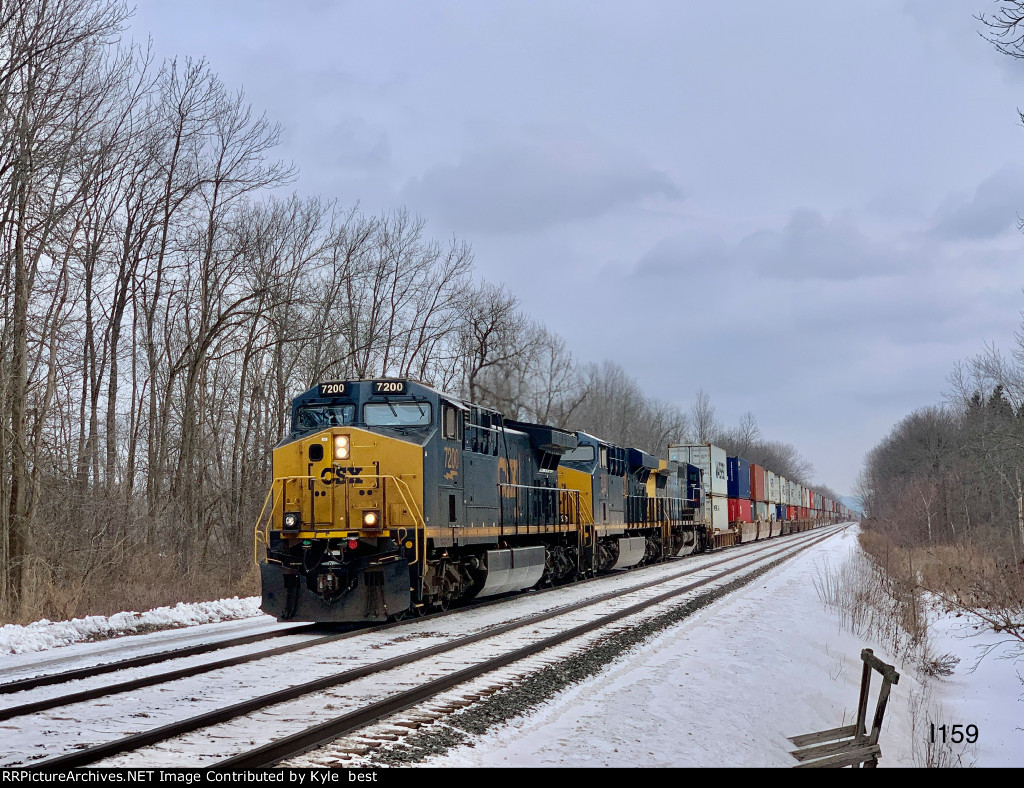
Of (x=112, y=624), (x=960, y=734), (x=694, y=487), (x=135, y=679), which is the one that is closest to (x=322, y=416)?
(x=112, y=624)

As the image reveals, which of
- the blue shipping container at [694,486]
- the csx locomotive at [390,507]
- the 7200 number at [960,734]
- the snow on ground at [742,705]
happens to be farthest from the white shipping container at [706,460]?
the 7200 number at [960,734]

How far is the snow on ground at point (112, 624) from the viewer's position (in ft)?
36.7

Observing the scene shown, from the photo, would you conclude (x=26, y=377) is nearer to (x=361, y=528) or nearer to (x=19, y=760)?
(x=361, y=528)

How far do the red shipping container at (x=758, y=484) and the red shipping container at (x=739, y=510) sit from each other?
1674 millimetres

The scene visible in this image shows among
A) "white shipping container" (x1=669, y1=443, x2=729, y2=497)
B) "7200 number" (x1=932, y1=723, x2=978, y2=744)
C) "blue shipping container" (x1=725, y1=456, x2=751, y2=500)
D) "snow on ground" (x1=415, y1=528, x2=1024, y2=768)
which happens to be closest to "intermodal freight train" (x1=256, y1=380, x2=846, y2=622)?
"snow on ground" (x1=415, y1=528, x2=1024, y2=768)

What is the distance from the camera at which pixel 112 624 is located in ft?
42.2

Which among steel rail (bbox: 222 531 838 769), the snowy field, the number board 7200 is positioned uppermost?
the number board 7200

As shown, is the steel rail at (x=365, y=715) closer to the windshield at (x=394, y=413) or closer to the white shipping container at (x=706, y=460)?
the windshield at (x=394, y=413)

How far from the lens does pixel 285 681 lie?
337 inches

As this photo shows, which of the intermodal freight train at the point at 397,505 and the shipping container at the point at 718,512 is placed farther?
the shipping container at the point at 718,512

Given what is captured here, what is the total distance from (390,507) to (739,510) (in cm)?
3749

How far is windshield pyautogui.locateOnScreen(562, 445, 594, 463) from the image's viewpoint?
76.9 ft

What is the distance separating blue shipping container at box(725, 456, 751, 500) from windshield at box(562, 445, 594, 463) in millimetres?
→ 22753

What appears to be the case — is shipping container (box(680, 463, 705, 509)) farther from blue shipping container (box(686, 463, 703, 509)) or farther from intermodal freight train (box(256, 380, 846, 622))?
intermodal freight train (box(256, 380, 846, 622))
